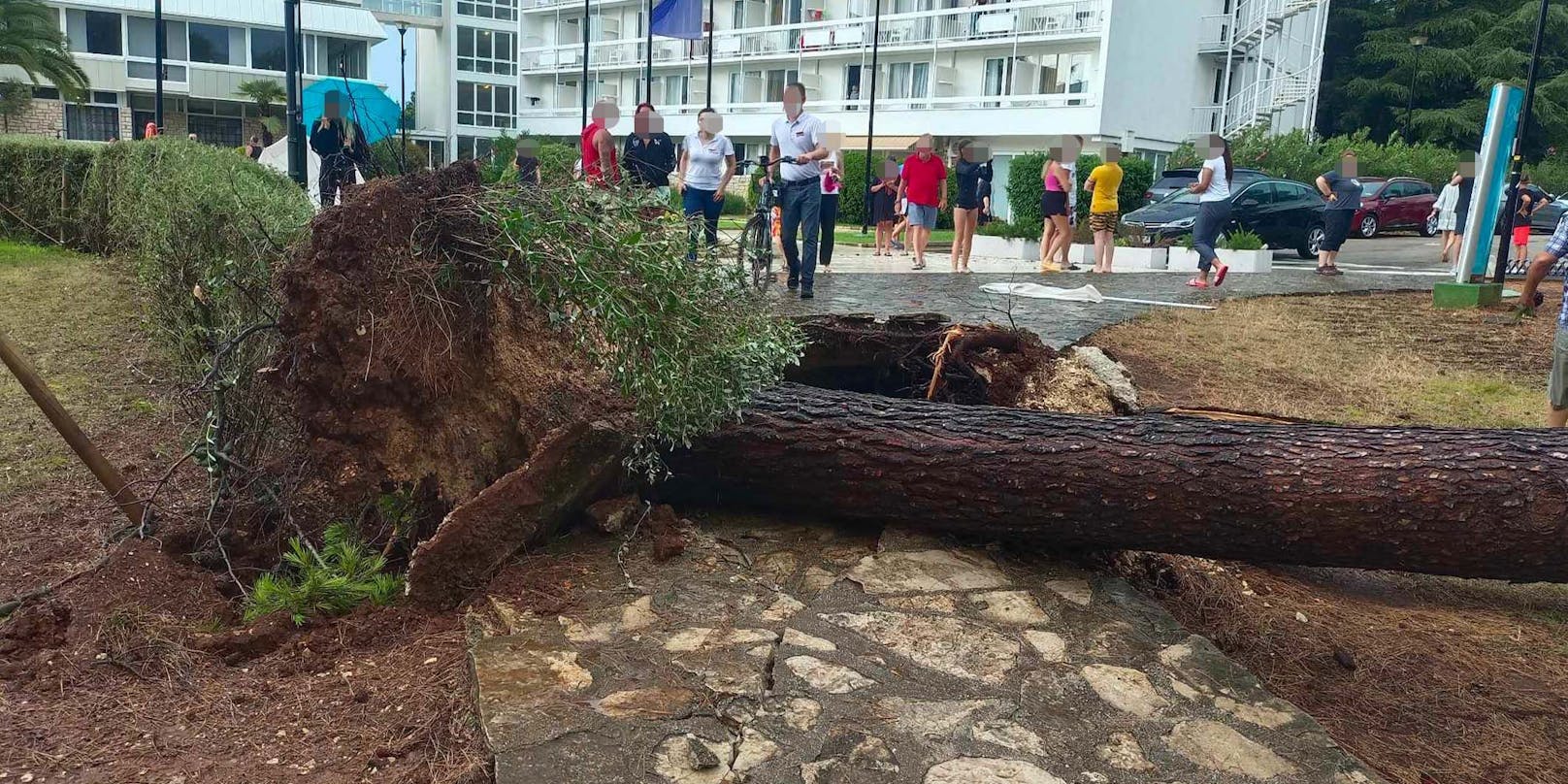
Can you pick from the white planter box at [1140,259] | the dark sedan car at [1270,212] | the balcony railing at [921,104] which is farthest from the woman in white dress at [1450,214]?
the balcony railing at [921,104]

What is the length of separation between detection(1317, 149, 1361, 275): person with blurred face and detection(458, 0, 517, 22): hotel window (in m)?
47.5

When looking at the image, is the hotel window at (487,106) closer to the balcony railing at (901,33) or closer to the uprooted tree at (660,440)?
the balcony railing at (901,33)

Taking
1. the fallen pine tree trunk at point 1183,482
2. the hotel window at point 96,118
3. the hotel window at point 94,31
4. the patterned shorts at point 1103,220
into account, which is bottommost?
the fallen pine tree trunk at point 1183,482

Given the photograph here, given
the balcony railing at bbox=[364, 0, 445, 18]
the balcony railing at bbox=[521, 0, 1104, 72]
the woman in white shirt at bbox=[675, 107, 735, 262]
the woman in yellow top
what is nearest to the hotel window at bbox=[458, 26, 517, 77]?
the balcony railing at bbox=[364, 0, 445, 18]

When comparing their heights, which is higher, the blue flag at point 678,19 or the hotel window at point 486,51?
the hotel window at point 486,51

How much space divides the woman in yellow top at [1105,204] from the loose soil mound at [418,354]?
11.2 meters

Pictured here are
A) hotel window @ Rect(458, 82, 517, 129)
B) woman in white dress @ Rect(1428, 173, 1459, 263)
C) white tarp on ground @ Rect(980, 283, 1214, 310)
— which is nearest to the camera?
white tarp on ground @ Rect(980, 283, 1214, 310)

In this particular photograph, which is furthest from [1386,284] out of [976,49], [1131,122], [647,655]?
[976,49]

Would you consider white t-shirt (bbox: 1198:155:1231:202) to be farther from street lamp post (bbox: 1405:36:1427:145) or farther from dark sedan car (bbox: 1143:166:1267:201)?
street lamp post (bbox: 1405:36:1427:145)

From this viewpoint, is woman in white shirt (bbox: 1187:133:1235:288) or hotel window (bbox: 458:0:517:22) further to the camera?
hotel window (bbox: 458:0:517:22)

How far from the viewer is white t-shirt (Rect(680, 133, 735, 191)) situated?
384 inches

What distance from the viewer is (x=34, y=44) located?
28.8 m

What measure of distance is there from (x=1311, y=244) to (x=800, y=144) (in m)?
14.4

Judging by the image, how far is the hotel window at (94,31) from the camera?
4219cm
